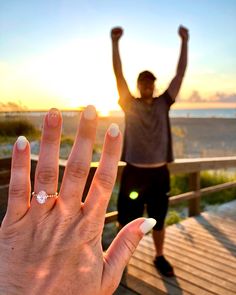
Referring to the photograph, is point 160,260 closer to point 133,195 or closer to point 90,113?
point 133,195

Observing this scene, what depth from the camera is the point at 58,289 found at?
2.73ft

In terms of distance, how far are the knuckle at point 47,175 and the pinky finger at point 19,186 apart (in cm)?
3

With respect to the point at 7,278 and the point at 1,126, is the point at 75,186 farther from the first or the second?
the point at 1,126

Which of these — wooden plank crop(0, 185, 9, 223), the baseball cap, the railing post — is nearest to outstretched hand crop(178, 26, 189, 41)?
the baseball cap

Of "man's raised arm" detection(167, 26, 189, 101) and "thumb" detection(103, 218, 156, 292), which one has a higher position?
"man's raised arm" detection(167, 26, 189, 101)

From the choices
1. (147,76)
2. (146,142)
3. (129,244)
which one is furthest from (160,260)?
(129,244)

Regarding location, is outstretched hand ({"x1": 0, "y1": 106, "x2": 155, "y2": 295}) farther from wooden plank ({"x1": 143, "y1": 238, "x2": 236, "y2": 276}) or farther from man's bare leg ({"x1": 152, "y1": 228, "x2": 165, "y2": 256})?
wooden plank ({"x1": 143, "y1": 238, "x2": 236, "y2": 276})

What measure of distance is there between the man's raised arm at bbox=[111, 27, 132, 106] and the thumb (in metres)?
1.82

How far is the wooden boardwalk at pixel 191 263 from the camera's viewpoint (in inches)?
101

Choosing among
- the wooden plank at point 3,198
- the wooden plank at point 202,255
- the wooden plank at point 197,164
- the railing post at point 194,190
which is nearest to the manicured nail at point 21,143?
the wooden plank at point 3,198

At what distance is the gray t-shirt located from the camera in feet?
8.70

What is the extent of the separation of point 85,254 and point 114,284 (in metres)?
0.12

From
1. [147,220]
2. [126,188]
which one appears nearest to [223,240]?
[126,188]

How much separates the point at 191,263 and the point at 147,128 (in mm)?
1206
